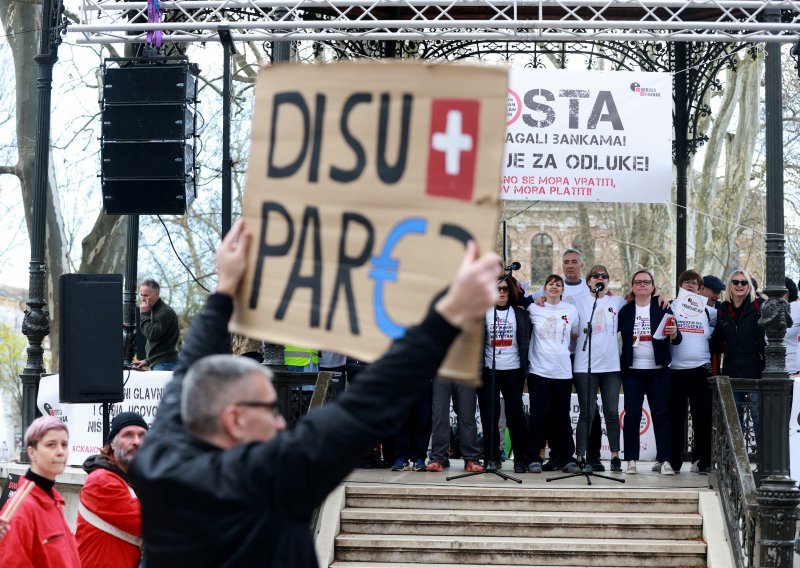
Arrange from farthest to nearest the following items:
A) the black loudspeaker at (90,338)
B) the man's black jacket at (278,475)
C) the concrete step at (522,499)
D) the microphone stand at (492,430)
Result: the microphone stand at (492,430) < the concrete step at (522,499) < the black loudspeaker at (90,338) < the man's black jacket at (278,475)

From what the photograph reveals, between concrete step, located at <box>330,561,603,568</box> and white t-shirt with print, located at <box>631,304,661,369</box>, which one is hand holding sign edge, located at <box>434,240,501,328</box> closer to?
concrete step, located at <box>330,561,603,568</box>

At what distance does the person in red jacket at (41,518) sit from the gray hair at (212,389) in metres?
3.38

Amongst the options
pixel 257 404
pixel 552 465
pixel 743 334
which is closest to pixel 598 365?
pixel 552 465

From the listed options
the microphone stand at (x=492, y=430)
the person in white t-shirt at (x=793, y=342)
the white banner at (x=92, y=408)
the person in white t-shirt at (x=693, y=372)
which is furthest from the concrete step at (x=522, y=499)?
the white banner at (x=92, y=408)

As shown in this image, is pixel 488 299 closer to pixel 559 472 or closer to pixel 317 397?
pixel 317 397

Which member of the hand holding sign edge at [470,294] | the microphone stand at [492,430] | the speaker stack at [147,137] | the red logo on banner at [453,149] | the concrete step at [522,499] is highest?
the speaker stack at [147,137]

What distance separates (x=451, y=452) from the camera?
14.1m

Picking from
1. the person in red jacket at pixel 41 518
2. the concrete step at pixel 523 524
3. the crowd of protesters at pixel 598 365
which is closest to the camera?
the person in red jacket at pixel 41 518

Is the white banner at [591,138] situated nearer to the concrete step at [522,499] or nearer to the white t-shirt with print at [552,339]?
the white t-shirt with print at [552,339]

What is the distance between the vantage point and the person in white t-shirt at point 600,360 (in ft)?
40.9

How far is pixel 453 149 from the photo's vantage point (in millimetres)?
3320

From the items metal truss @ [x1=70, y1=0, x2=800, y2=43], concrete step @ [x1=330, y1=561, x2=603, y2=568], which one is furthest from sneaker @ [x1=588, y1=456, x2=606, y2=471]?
metal truss @ [x1=70, y1=0, x2=800, y2=43]

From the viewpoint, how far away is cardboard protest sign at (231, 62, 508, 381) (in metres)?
3.28

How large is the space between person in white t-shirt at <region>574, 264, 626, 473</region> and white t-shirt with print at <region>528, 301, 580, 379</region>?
0.17 meters
